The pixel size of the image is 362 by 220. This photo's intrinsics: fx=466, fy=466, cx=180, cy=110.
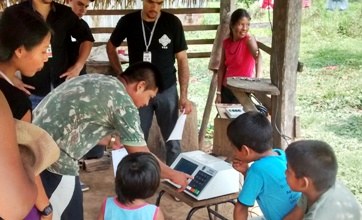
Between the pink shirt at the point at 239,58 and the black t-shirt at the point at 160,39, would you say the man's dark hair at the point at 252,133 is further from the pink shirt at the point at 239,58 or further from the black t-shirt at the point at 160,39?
the pink shirt at the point at 239,58

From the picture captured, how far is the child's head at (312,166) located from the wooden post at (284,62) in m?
1.72

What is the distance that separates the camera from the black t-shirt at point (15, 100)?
1.59 metres

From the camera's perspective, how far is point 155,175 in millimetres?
2074

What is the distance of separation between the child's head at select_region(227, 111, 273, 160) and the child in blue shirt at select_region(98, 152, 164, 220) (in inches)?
16.3

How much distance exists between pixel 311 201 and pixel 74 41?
2532 mm

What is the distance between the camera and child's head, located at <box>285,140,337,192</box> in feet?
5.98

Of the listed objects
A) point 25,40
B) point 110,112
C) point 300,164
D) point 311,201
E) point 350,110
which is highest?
point 25,40

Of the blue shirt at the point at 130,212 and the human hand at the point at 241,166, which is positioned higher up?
the human hand at the point at 241,166

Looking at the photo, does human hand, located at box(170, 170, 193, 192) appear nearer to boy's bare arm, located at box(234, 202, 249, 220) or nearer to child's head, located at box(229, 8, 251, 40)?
boy's bare arm, located at box(234, 202, 249, 220)

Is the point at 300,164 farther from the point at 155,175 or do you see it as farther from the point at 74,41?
the point at 74,41

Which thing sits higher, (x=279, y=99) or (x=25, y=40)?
(x=25, y=40)

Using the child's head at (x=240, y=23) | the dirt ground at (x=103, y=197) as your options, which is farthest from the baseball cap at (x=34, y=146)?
the child's head at (x=240, y=23)

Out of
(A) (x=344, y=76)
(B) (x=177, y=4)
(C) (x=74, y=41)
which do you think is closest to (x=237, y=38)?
(C) (x=74, y=41)

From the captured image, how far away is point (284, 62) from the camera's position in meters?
3.53
